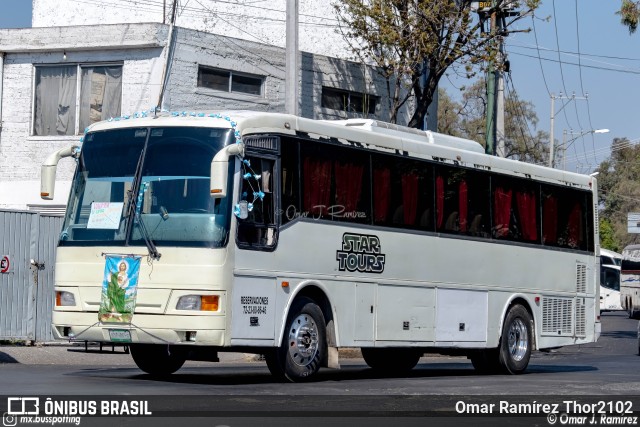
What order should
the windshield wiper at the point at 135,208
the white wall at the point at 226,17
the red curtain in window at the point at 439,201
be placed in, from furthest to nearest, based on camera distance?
1. the white wall at the point at 226,17
2. the red curtain in window at the point at 439,201
3. the windshield wiper at the point at 135,208

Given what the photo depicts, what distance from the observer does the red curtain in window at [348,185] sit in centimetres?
1609

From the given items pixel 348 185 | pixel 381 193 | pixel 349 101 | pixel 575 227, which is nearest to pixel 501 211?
pixel 575 227

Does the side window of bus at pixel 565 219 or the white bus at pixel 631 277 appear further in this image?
the white bus at pixel 631 277

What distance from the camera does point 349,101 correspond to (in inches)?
1307

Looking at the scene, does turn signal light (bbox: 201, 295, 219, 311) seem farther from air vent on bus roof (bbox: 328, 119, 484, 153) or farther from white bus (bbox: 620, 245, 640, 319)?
white bus (bbox: 620, 245, 640, 319)

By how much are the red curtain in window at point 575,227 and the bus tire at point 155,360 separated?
26.4ft

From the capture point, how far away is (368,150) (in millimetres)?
16734

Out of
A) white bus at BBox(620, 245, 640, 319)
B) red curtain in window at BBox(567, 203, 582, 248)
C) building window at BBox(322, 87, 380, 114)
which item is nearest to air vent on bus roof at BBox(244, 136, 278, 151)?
red curtain in window at BBox(567, 203, 582, 248)

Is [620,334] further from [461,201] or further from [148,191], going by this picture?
[148,191]

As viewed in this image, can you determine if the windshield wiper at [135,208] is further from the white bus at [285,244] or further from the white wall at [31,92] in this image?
the white wall at [31,92]

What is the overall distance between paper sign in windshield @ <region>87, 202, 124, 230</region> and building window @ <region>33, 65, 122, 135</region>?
13.7 metres

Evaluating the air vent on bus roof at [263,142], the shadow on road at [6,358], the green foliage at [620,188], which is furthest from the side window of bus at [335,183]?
the green foliage at [620,188]

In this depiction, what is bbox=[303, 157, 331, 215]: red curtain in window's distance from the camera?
50.8ft

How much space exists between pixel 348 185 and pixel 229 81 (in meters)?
14.3
